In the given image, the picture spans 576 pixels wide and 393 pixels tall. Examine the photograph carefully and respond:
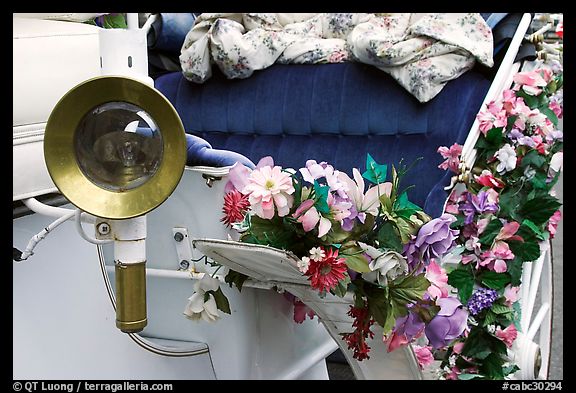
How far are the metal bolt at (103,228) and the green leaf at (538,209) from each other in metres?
1.24

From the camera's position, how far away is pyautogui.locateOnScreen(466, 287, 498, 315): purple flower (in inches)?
73.0

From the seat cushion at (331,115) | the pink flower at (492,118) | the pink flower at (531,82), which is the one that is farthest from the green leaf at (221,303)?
the pink flower at (531,82)

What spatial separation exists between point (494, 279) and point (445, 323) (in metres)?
0.61

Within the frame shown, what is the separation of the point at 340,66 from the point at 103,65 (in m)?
1.24

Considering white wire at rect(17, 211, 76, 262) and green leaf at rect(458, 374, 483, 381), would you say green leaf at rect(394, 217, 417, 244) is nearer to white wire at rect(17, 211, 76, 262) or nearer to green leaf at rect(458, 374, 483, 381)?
white wire at rect(17, 211, 76, 262)

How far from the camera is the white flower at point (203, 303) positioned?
1.35 meters

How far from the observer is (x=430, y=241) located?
1.25 metres

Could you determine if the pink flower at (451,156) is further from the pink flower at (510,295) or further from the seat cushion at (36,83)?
the seat cushion at (36,83)

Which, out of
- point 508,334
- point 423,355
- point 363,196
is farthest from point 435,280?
point 508,334

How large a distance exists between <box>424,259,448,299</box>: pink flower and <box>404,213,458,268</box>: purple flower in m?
0.03

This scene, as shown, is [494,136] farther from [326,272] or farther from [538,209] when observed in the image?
[326,272]

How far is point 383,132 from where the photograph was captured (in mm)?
2131

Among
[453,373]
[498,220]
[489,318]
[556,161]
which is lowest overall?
[453,373]
